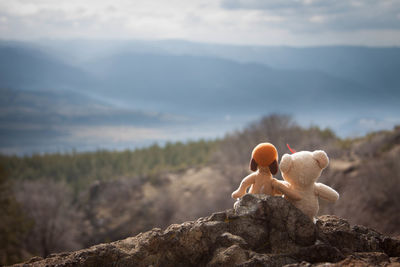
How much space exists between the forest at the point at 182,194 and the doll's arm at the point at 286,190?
17928mm

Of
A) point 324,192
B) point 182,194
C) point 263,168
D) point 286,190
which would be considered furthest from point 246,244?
point 182,194

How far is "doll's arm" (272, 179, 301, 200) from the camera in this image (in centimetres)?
387

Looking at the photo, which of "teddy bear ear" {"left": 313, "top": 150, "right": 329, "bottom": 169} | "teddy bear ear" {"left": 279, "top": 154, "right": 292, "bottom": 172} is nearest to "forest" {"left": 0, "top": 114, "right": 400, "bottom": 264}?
"teddy bear ear" {"left": 313, "top": 150, "right": 329, "bottom": 169}

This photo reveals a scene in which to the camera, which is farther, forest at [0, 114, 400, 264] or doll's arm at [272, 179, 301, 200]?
forest at [0, 114, 400, 264]

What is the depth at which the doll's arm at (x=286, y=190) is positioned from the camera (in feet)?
12.7

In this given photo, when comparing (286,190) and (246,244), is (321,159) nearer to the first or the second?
(286,190)

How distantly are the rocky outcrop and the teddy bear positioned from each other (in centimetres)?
25

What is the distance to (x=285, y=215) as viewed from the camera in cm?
357

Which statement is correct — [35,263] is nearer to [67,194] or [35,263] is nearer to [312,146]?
[312,146]

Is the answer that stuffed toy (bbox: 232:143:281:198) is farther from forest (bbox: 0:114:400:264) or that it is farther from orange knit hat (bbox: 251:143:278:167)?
forest (bbox: 0:114:400:264)

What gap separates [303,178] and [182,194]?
40678 mm

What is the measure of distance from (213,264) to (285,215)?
28.3 inches

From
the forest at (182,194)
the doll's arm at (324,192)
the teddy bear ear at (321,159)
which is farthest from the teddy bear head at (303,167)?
the forest at (182,194)

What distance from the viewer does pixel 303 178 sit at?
12.9ft
